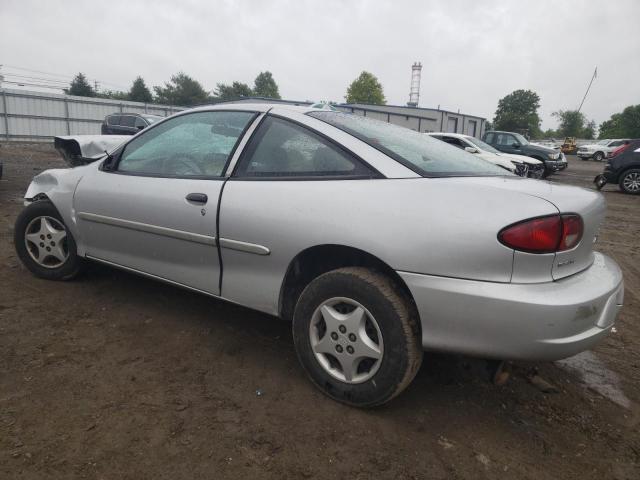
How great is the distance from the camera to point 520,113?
77000 mm

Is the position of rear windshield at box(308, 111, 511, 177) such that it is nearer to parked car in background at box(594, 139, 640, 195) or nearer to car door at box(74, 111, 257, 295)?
car door at box(74, 111, 257, 295)

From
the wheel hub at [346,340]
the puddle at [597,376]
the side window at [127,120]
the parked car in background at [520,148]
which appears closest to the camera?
the wheel hub at [346,340]

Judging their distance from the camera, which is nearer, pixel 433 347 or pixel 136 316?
pixel 433 347

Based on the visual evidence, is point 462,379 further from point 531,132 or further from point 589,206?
point 531,132

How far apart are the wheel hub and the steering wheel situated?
116 cm

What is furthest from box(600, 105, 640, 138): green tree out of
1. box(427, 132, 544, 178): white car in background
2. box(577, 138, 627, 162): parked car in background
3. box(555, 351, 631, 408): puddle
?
box(555, 351, 631, 408): puddle

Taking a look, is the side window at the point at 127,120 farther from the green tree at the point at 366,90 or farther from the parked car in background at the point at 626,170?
the green tree at the point at 366,90

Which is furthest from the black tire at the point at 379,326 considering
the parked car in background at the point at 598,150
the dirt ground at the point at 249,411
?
the parked car in background at the point at 598,150

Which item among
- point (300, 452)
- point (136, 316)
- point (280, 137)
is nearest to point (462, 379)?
point (300, 452)

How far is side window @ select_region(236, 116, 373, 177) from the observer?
2.21 meters

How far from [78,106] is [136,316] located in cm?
2301

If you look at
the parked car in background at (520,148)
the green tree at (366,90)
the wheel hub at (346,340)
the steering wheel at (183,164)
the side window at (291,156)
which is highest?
the green tree at (366,90)

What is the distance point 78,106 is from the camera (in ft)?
72.6

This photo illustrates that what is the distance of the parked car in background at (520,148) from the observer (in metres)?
15.1
